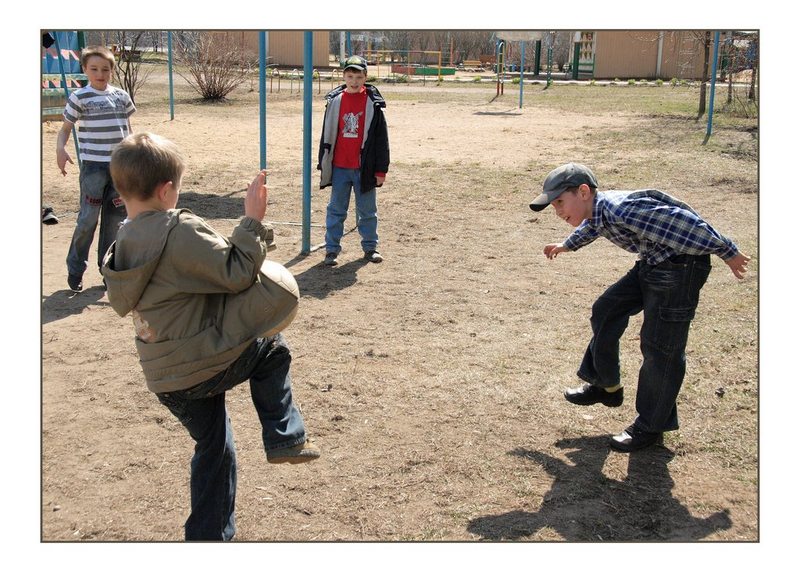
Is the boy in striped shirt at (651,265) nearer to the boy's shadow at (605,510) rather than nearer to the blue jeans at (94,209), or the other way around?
the boy's shadow at (605,510)

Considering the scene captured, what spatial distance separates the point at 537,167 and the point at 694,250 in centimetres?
910

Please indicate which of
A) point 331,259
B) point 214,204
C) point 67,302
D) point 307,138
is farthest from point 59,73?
point 67,302

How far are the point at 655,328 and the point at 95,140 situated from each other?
170 inches

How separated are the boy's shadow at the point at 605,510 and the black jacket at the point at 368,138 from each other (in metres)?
3.83

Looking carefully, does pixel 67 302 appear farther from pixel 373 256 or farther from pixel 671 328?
pixel 671 328

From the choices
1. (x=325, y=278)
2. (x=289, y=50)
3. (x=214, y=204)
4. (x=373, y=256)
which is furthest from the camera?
(x=289, y=50)

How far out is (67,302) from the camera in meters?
6.18

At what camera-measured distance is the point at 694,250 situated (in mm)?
3500

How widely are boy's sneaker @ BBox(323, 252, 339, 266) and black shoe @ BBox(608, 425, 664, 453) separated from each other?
12.5 ft

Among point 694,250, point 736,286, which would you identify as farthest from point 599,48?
point 694,250

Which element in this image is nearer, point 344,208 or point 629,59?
point 344,208

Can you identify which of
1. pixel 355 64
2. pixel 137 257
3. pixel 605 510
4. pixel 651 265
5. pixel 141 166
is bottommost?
pixel 605 510

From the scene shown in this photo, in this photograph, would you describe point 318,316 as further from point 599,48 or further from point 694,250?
point 599,48

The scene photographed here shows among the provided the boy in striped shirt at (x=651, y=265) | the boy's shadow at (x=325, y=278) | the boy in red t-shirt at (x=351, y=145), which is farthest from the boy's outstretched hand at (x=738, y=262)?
the boy in red t-shirt at (x=351, y=145)
